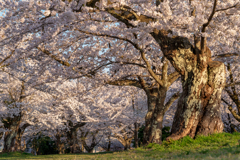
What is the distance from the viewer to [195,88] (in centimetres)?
948

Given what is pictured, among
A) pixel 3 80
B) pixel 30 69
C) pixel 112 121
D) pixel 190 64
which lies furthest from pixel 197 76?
pixel 3 80

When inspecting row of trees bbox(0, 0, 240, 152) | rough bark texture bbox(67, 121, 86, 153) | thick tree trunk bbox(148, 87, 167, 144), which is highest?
row of trees bbox(0, 0, 240, 152)

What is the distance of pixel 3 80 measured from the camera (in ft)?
80.1

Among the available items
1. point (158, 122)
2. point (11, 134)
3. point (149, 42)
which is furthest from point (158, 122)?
point (11, 134)

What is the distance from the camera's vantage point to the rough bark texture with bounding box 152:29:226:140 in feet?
30.6

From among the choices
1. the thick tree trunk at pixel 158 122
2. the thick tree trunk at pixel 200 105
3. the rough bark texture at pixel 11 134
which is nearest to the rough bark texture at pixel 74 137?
the rough bark texture at pixel 11 134

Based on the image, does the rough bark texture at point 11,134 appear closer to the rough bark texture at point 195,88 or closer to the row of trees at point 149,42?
the row of trees at point 149,42

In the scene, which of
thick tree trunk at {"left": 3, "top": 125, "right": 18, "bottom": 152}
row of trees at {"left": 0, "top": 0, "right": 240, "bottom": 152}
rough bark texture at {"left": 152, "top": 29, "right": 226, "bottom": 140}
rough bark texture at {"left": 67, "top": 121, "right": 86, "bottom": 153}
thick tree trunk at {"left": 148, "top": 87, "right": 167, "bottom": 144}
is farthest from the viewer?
rough bark texture at {"left": 67, "top": 121, "right": 86, "bottom": 153}

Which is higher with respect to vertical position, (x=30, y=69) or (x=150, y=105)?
(x=30, y=69)

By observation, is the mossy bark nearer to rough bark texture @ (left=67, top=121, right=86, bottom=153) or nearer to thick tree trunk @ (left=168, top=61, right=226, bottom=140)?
thick tree trunk @ (left=168, top=61, right=226, bottom=140)

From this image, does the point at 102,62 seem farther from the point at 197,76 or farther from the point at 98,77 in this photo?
the point at 197,76

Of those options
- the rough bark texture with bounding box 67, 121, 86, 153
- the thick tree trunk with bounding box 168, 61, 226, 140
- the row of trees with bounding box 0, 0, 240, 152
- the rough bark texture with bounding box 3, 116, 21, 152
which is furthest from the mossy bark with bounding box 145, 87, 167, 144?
the rough bark texture with bounding box 67, 121, 86, 153

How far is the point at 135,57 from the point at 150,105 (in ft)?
10.2

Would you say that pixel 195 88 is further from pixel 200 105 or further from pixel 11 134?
pixel 11 134
